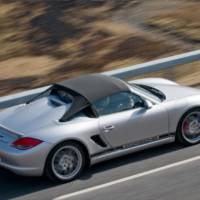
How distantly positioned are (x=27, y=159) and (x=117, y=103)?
5.95 ft

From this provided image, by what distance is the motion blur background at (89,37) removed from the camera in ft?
58.3

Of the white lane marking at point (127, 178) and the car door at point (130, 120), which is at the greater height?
the car door at point (130, 120)

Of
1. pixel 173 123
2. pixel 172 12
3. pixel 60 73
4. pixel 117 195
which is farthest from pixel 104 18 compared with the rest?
pixel 117 195

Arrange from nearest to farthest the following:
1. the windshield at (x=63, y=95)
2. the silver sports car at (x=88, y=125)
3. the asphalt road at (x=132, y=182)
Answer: the asphalt road at (x=132, y=182)
the silver sports car at (x=88, y=125)
the windshield at (x=63, y=95)

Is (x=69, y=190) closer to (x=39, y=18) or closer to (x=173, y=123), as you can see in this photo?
(x=173, y=123)

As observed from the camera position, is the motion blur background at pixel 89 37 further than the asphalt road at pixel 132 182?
Yes

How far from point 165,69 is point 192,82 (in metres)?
0.71

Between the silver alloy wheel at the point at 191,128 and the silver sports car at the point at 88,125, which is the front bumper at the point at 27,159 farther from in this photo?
Answer: the silver alloy wheel at the point at 191,128

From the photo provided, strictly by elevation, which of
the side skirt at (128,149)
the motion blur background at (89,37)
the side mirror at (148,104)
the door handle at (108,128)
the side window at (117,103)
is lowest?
the motion blur background at (89,37)

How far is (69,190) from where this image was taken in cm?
1058

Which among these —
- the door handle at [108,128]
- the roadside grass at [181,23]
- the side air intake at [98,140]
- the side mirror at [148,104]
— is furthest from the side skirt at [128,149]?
the roadside grass at [181,23]

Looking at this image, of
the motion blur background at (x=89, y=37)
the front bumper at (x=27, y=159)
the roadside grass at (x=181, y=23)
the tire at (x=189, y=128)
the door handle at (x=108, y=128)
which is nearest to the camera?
the front bumper at (x=27, y=159)

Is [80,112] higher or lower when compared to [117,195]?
higher

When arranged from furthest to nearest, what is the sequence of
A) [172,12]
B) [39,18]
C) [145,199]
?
1. [39,18]
2. [172,12]
3. [145,199]
